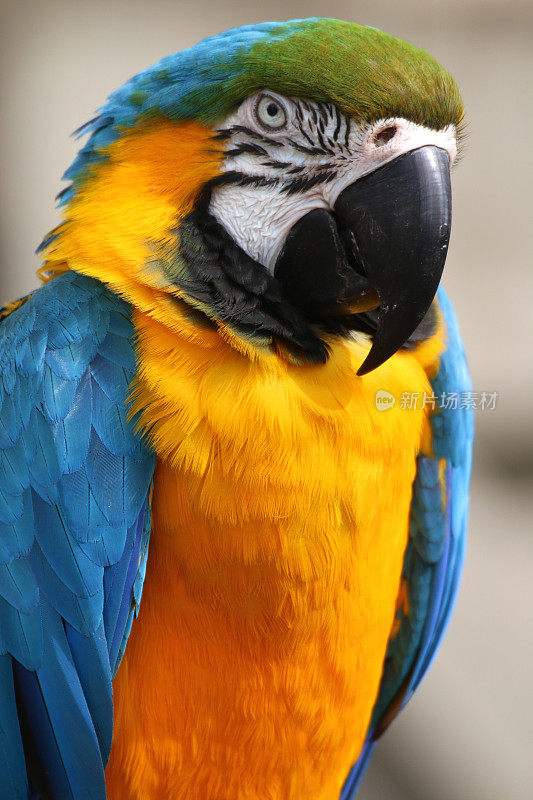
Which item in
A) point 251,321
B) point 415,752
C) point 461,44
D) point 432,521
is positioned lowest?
point 415,752

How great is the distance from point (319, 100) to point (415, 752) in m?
2.34

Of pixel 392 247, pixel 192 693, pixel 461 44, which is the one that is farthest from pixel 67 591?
pixel 461 44

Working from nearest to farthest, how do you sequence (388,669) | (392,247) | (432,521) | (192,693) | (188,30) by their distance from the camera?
→ (392,247)
(192,693)
(432,521)
(388,669)
(188,30)

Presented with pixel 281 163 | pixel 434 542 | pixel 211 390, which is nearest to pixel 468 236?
pixel 434 542

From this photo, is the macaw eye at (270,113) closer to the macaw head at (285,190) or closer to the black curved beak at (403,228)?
the macaw head at (285,190)

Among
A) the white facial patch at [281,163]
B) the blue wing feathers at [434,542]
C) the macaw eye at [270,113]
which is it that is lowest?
the blue wing feathers at [434,542]

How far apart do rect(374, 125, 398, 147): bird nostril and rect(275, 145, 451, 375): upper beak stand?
28mm

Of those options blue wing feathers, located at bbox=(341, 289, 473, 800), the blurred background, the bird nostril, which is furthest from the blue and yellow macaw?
the blurred background

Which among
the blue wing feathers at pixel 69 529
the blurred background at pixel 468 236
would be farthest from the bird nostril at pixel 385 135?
the blurred background at pixel 468 236

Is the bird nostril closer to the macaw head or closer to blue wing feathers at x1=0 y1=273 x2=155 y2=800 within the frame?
the macaw head

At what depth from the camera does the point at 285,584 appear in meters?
1.01

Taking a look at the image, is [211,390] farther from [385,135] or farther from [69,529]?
[385,135]

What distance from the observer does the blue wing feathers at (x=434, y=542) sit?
1.29 metres

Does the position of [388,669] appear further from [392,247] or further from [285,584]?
[392,247]
